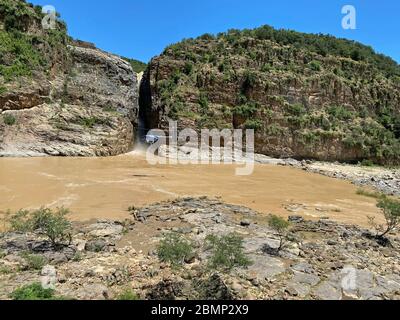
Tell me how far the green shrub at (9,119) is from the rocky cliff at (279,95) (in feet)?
40.8

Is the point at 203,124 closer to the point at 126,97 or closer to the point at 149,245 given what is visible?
the point at 126,97

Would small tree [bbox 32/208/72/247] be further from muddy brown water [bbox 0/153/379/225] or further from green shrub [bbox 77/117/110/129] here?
green shrub [bbox 77/117/110/129]

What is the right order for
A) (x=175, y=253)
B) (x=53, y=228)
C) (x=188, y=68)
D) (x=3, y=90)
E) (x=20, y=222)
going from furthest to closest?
(x=188, y=68) < (x=3, y=90) < (x=20, y=222) < (x=53, y=228) < (x=175, y=253)

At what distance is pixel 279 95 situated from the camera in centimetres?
3628

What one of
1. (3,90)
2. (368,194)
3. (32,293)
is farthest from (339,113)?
(32,293)

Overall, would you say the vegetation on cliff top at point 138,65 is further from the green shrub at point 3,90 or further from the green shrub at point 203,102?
the green shrub at point 3,90

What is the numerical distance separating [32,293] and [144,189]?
1040 cm

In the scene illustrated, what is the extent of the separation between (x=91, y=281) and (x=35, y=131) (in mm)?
21262

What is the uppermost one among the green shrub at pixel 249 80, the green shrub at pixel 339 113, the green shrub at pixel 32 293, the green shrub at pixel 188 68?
the green shrub at pixel 188 68

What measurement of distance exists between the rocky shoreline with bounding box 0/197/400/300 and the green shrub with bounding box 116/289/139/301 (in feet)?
0.35

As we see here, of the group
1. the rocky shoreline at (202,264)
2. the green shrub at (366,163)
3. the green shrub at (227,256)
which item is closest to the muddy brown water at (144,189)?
the rocky shoreline at (202,264)

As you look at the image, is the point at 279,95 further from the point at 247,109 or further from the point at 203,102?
the point at 203,102

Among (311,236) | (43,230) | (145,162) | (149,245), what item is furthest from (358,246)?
(145,162)

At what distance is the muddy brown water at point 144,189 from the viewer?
12.8m
